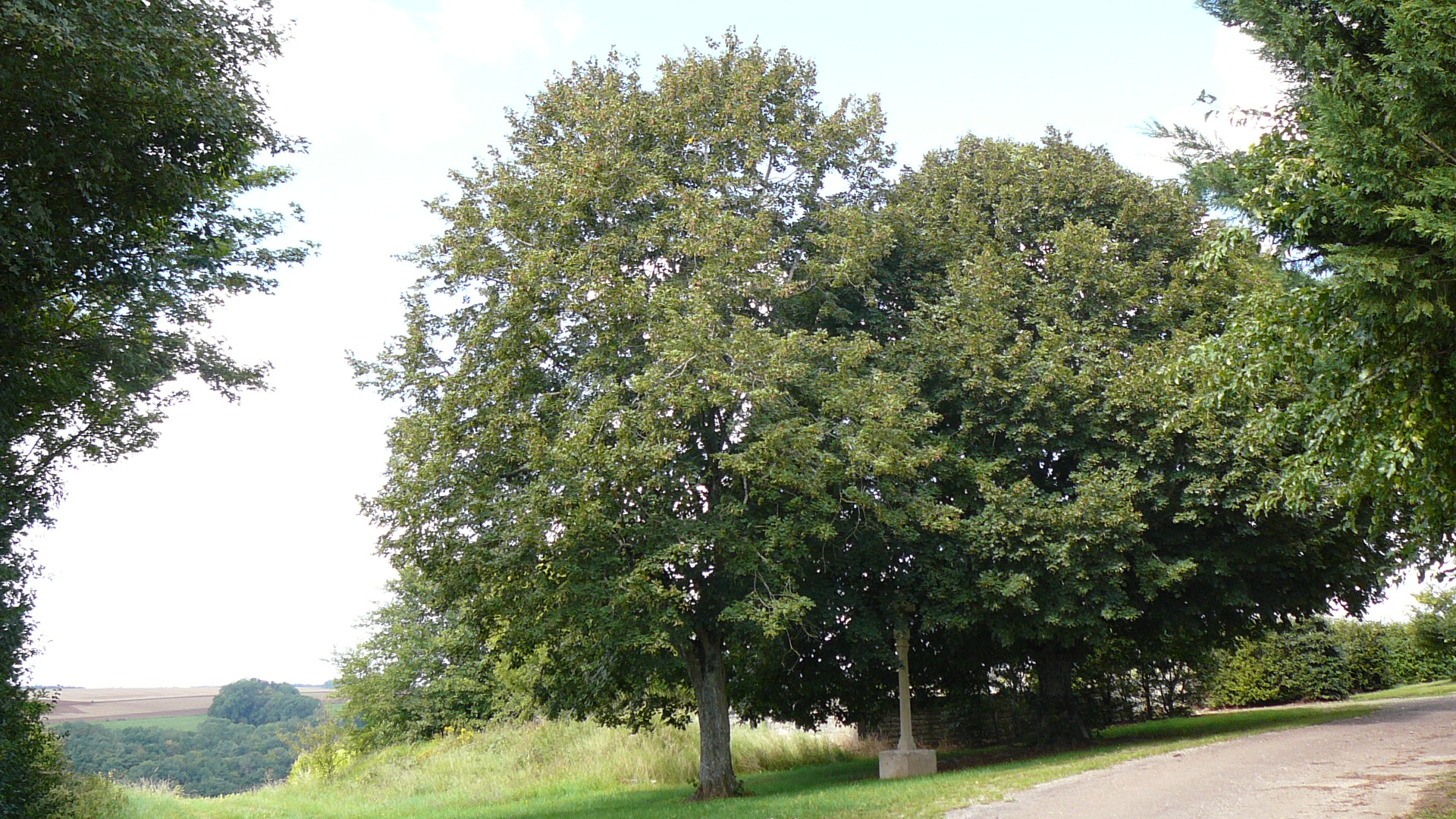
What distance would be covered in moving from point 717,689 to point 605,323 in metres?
6.62

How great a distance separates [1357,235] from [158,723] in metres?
39.9

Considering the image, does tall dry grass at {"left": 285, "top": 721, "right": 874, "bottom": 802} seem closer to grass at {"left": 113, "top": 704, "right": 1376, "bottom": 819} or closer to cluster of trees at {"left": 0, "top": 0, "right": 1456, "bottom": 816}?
grass at {"left": 113, "top": 704, "right": 1376, "bottom": 819}

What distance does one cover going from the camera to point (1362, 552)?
18.1 metres

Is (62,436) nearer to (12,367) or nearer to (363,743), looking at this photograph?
(12,367)

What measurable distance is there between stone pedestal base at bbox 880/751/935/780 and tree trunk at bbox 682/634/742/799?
8.44ft

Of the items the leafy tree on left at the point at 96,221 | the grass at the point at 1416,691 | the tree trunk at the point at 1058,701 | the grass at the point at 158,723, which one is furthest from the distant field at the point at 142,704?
the grass at the point at 1416,691

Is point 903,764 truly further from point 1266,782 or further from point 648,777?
point 1266,782

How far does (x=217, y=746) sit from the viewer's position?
3503 cm

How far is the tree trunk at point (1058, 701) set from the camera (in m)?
19.1

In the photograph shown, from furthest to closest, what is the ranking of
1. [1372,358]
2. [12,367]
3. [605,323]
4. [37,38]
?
[605,323], [12,367], [37,38], [1372,358]

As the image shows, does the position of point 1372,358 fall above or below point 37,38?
below

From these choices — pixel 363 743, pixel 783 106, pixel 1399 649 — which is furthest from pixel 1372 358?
pixel 363 743

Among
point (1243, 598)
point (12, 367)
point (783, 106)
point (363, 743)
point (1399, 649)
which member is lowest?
point (363, 743)

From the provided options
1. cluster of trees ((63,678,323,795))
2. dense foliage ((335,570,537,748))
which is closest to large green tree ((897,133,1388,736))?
dense foliage ((335,570,537,748))
